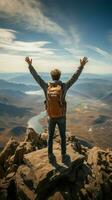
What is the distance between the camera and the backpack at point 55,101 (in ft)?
56.6

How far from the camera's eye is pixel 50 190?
18750mm

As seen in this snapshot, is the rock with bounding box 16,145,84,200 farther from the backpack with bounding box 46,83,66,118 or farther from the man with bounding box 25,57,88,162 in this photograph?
the backpack with bounding box 46,83,66,118

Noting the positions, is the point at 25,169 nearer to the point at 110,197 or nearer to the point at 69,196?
the point at 69,196

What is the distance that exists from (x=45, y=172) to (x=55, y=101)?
19.0ft

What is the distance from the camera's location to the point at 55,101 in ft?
56.9

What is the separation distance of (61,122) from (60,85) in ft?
9.59

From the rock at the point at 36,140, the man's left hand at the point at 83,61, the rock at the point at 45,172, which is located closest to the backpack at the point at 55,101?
the man's left hand at the point at 83,61

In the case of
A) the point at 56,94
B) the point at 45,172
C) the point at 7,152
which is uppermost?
the point at 56,94

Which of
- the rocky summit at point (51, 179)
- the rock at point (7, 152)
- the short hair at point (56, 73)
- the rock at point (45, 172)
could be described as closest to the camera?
the short hair at point (56, 73)

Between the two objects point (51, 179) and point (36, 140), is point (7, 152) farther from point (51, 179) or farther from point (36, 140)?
point (51, 179)

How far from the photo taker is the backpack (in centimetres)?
1725

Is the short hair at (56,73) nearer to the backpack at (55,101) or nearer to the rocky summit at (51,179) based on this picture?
the backpack at (55,101)

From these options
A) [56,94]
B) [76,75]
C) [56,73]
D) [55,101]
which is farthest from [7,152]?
[76,75]

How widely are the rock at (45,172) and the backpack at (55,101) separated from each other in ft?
14.5
